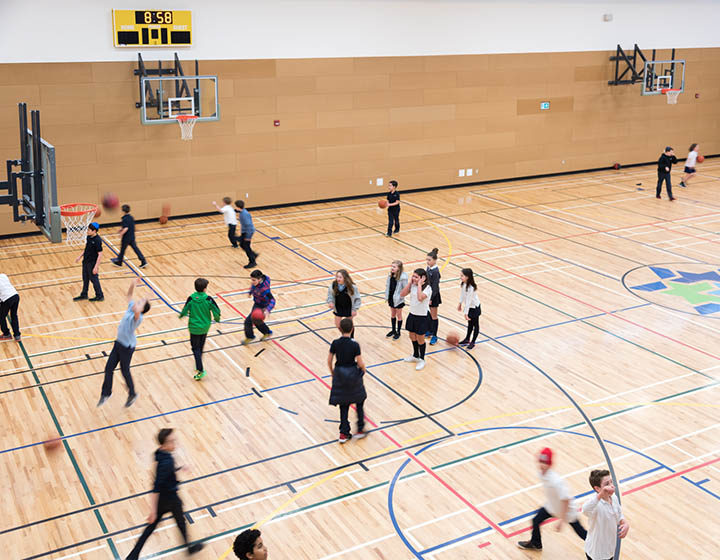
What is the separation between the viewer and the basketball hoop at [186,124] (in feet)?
67.3

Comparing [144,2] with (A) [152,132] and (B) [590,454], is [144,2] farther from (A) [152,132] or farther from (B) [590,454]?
(B) [590,454]

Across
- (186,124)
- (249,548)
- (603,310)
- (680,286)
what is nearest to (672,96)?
(680,286)

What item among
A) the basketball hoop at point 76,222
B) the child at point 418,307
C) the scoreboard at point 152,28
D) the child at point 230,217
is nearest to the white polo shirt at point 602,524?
the child at point 418,307

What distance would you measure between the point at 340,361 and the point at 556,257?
1057 cm

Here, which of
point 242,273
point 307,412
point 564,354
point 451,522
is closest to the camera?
point 451,522

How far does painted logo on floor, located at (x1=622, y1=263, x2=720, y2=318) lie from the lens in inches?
613

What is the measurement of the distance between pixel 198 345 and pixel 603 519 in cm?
677

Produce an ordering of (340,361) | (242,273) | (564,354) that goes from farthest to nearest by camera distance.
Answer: (242,273)
(564,354)
(340,361)

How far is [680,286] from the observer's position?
16.7 m

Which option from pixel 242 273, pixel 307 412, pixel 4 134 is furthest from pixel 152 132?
pixel 307 412

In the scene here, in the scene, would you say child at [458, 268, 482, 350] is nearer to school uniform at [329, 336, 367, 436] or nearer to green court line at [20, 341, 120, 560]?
school uniform at [329, 336, 367, 436]

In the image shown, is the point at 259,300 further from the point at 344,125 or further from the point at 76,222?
the point at 344,125

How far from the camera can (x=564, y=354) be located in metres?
13.1

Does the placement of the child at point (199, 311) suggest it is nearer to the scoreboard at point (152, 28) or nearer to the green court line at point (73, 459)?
the green court line at point (73, 459)
